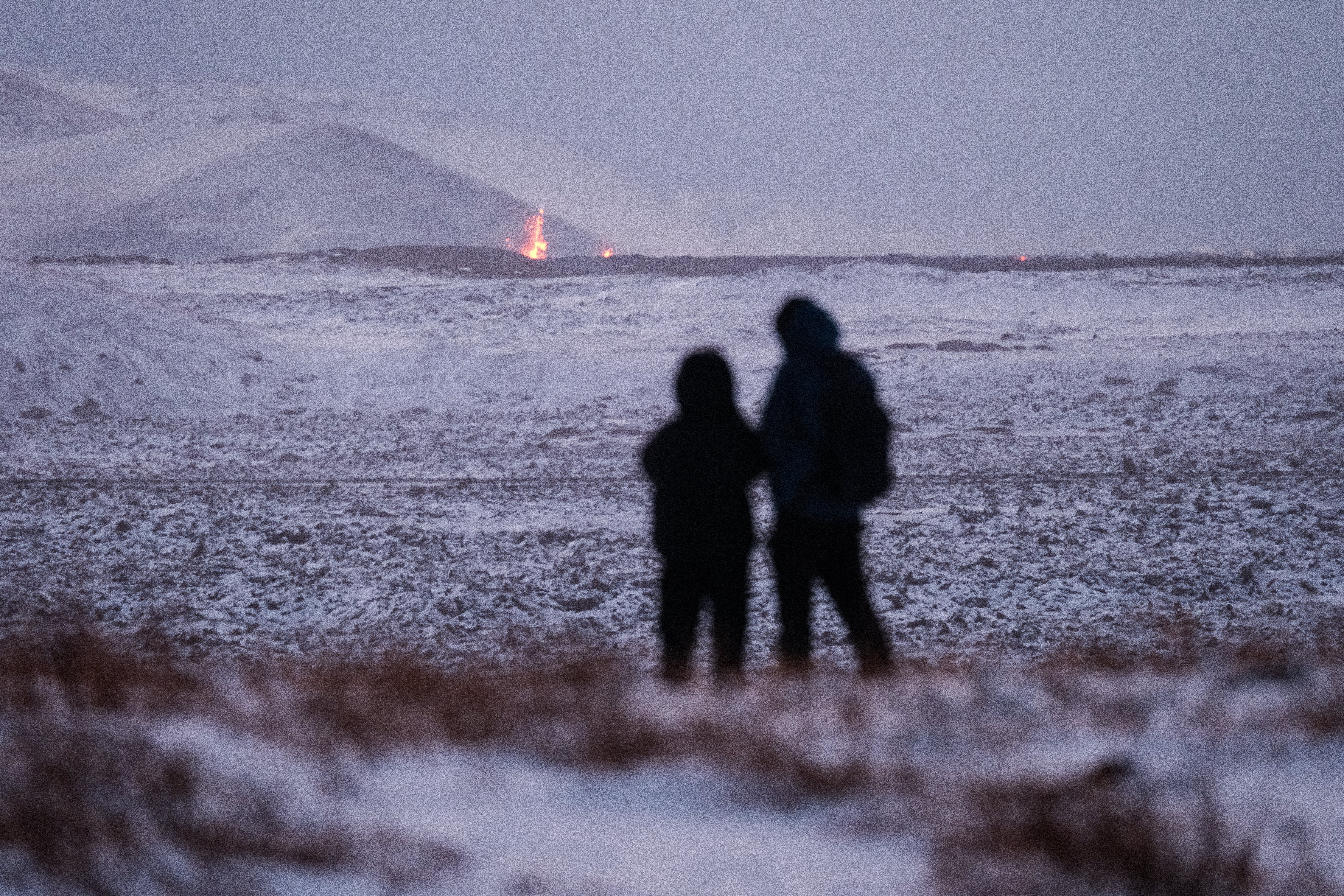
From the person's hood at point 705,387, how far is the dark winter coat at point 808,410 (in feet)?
0.81

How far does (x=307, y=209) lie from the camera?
73.4m

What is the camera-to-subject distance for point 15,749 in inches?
110

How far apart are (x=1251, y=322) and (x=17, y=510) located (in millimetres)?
33096

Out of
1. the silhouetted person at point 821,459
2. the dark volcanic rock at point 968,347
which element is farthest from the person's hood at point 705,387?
the dark volcanic rock at point 968,347

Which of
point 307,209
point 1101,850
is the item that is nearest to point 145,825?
point 1101,850

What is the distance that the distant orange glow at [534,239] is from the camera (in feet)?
225

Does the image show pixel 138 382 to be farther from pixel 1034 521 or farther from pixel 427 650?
pixel 1034 521

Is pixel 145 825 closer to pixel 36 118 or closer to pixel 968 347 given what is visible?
pixel 968 347

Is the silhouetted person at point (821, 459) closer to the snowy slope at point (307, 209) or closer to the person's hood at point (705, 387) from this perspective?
the person's hood at point (705, 387)

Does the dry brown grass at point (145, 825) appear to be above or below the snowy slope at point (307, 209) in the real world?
below

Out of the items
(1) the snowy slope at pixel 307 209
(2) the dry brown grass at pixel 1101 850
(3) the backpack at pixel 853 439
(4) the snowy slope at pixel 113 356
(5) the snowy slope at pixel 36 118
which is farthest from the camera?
(5) the snowy slope at pixel 36 118

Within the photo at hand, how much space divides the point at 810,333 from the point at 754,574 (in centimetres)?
666

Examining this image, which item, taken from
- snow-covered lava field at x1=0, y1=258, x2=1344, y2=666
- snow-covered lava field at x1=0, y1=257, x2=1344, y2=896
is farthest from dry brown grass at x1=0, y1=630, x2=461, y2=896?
snow-covered lava field at x1=0, y1=258, x2=1344, y2=666

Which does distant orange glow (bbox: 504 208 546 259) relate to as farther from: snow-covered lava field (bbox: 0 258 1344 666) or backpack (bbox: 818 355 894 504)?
backpack (bbox: 818 355 894 504)
